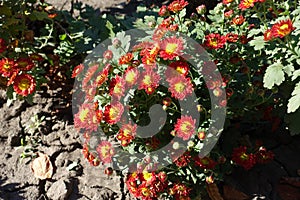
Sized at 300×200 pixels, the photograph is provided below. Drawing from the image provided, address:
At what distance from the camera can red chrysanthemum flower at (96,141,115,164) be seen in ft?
7.67

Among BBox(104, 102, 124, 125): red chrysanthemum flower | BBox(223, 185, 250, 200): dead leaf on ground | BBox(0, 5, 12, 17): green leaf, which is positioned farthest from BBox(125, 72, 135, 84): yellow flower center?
BBox(0, 5, 12, 17): green leaf

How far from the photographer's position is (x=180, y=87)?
7.13 ft

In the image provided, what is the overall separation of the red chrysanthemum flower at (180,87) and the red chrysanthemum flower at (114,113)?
243 mm

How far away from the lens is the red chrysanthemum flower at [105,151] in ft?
7.67

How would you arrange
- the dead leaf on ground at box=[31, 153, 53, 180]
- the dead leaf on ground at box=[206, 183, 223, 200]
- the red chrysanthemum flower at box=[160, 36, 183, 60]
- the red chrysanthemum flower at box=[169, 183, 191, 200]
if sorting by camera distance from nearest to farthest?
the red chrysanthemum flower at box=[160, 36, 183, 60]
the red chrysanthemum flower at box=[169, 183, 191, 200]
the dead leaf on ground at box=[206, 183, 223, 200]
the dead leaf on ground at box=[31, 153, 53, 180]

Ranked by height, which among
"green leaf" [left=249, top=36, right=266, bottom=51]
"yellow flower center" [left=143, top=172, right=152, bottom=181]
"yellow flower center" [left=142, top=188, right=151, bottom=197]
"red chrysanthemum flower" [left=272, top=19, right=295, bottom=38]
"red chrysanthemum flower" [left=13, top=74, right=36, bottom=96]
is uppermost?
"red chrysanthemum flower" [left=272, top=19, right=295, bottom=38]

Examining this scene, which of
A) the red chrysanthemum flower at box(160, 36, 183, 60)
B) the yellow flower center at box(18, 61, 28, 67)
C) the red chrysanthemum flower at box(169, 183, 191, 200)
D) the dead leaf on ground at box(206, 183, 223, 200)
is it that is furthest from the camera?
the yellow flower center at box(18, 61, 28, 67)

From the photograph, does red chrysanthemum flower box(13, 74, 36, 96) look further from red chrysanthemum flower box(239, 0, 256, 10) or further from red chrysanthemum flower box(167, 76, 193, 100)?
red chrysanthemum flower box(239, 0, 256, 10)

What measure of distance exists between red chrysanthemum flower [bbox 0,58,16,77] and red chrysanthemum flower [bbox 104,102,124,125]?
71 centimetres

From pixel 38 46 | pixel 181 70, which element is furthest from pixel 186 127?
pixel 38 46

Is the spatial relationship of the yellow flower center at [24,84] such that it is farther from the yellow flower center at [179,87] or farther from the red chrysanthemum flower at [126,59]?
the yellow flower center at [179,87]

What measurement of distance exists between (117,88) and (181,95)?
0.93 feet

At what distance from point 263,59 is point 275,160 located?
1.91 ft

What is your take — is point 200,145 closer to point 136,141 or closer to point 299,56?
point 136,141
